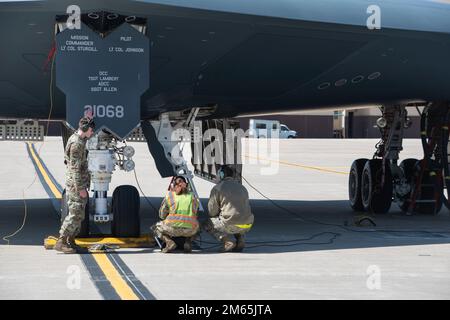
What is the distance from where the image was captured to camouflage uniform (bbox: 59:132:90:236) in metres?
12.2

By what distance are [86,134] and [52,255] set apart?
166 centimetres

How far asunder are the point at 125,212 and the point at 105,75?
6.40 ft

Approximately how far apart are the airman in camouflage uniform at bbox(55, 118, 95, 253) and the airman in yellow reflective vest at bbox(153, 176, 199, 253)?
1.09 m

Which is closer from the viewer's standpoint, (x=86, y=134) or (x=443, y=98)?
(x=86, y=134)

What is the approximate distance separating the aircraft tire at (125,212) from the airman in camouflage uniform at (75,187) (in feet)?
2.25

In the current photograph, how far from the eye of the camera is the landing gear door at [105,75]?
12.5 meters

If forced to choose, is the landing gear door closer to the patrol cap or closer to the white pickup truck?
the patrol cap

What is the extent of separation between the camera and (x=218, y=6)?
12.5m

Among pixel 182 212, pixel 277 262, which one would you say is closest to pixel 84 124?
pixel 182 212

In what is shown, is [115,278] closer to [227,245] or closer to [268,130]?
[227,245]

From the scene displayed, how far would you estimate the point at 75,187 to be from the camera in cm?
1229
